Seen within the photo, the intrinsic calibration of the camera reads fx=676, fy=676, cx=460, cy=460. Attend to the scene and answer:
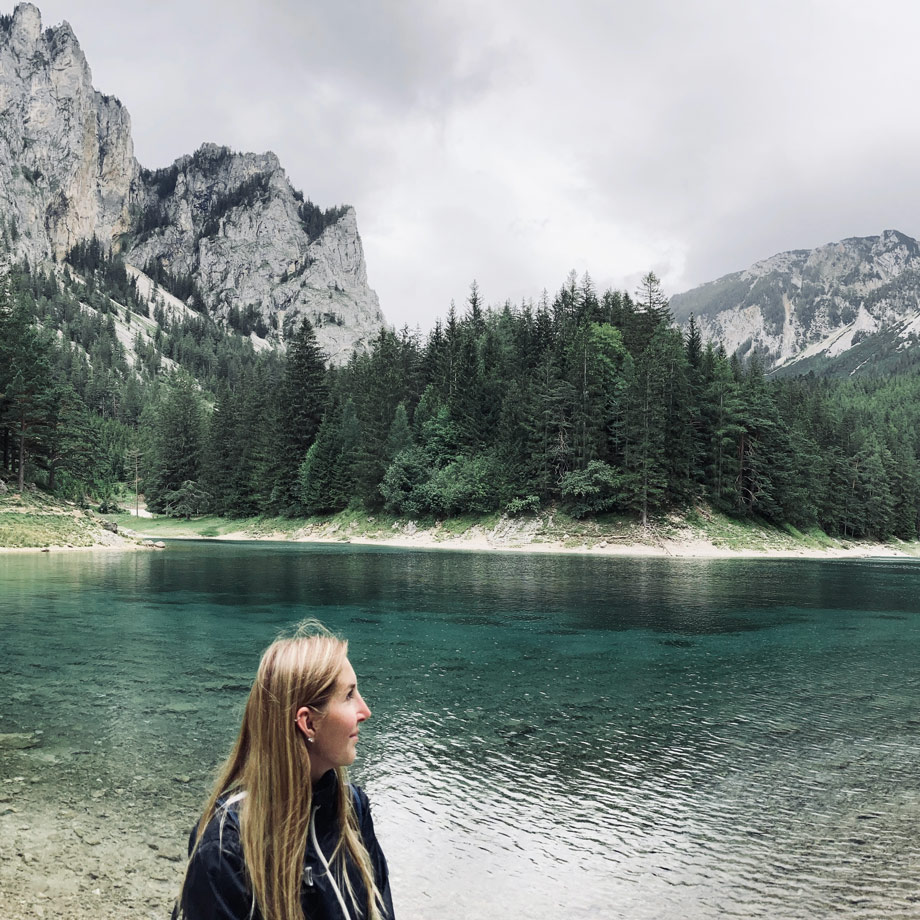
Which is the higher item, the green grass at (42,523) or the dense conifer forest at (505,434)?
the dense conifer forest at (505,434)

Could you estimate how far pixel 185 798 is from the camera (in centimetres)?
898

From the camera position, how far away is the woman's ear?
2.47 m

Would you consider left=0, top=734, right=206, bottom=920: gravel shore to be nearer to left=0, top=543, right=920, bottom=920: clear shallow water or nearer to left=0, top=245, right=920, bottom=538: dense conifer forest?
left=0, top=543, right=920, bottom=920: clear shallow water

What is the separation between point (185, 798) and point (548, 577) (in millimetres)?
33497

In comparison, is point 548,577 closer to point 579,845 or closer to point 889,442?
point 579,845

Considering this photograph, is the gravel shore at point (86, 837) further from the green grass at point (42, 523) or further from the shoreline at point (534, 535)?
the shoreline at point (534, 535)

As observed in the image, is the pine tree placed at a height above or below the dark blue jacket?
above

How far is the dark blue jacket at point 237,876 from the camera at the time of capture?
2244mm

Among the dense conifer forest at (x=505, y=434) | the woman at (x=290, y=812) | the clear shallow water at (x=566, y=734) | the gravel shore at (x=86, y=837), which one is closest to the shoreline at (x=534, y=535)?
the dense conifer forest at (x=505, y=434)

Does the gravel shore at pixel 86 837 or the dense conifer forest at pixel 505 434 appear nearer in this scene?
the gravel shore at pixel 86 837

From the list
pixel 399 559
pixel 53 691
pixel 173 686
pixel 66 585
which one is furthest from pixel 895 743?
pixel 399 559

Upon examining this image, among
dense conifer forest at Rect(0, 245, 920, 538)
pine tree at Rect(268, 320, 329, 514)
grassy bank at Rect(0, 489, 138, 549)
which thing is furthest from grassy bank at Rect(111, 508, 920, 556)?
grassy bank at Rect(0, 489, 138, 549)

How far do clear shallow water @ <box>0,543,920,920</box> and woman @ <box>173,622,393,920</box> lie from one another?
496cm

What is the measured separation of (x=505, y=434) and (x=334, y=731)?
80.1 m
